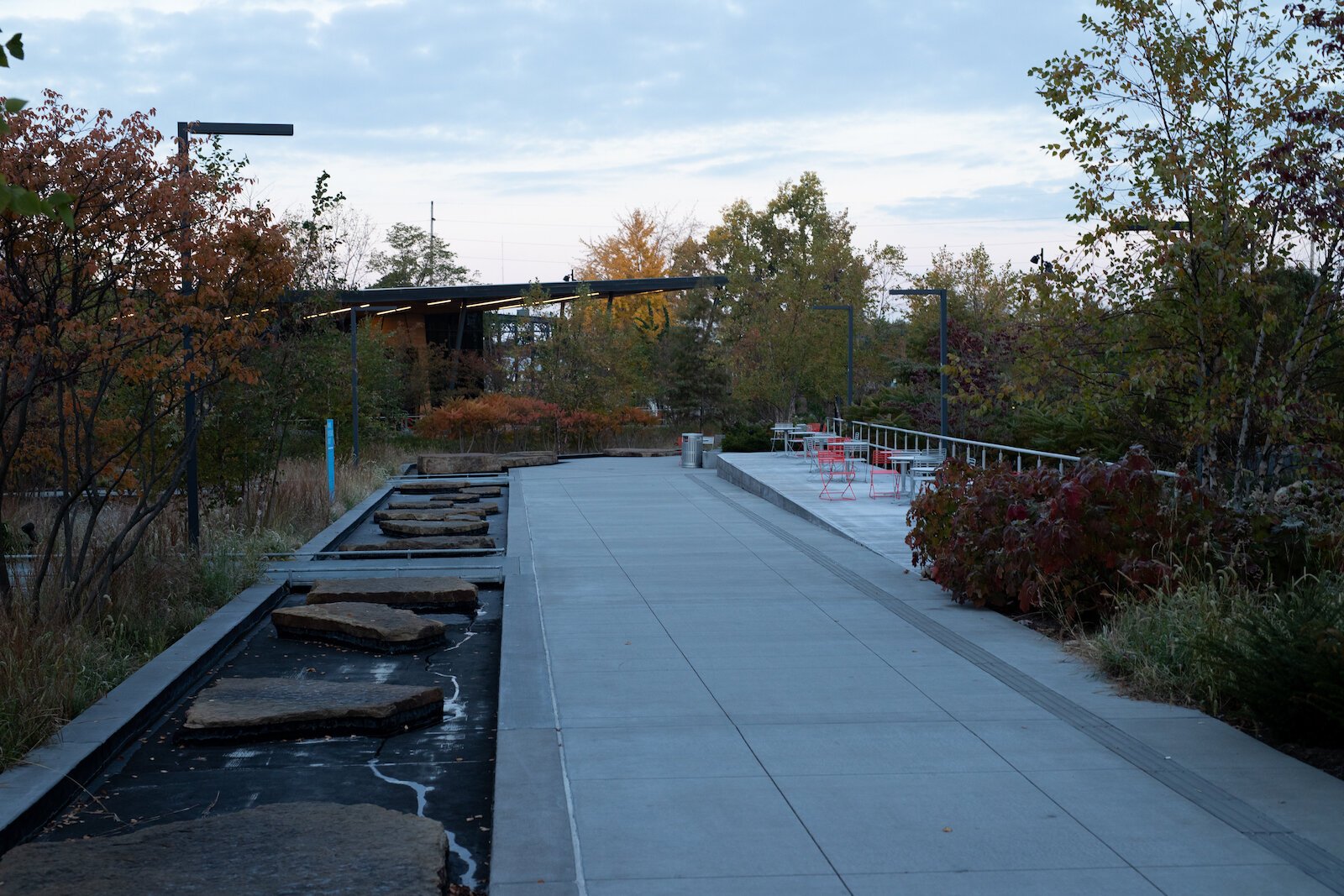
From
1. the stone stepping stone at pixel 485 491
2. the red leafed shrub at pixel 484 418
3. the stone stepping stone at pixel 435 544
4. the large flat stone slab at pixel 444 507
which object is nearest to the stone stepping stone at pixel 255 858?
the stone stepping stone at pixel 435 544

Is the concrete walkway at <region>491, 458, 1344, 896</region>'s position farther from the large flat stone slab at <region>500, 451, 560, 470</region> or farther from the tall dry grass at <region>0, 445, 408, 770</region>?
the large flat stone slab at <region>500, 451, 560, 470</region>

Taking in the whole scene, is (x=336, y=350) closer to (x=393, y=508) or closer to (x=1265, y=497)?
(x=393, y=508)

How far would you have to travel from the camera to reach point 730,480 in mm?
26781

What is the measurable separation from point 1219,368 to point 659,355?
148ft

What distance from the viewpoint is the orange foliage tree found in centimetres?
824

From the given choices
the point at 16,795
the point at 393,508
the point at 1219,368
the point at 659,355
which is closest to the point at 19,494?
the point at 393,508

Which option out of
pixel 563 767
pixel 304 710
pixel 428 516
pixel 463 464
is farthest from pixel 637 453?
pixel 563 767

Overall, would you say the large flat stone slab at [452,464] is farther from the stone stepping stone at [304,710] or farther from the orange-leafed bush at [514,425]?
the stone stepping stone at [304,710]

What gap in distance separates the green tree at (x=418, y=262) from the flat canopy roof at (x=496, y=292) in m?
24.1

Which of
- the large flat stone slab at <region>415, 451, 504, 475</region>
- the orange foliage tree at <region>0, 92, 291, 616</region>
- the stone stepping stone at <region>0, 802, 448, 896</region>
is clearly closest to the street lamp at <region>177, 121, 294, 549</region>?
the orange foliage tree at <region>0, 92, 291, 616</region>

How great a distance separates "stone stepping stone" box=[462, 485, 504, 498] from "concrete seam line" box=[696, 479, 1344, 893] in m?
14.6

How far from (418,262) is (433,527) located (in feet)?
215

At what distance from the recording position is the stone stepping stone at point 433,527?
16484 millimetres

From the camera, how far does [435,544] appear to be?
14.6m
